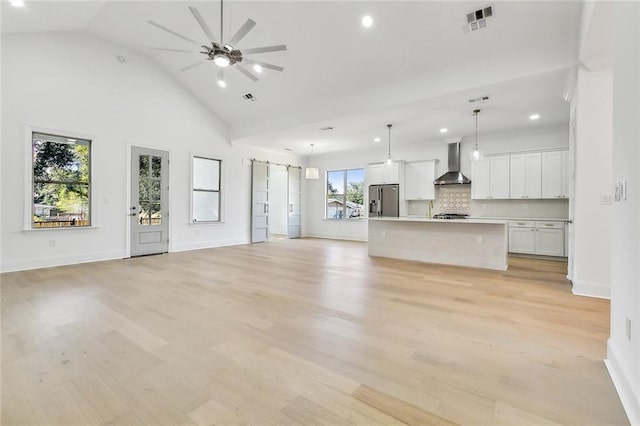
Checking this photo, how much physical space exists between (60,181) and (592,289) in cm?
844

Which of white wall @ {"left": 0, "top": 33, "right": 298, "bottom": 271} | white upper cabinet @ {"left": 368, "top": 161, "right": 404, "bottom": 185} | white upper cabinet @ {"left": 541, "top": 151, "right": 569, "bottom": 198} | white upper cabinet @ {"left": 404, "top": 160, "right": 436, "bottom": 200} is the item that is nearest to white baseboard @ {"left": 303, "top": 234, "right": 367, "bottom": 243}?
white upper cabinet @ {"left": 368, "top": 161, "right": 404, "bottom": 185}

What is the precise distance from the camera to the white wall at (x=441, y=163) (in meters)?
6.62

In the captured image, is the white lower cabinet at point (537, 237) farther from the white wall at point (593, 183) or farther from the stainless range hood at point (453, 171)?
the white wall at point (593, 183)

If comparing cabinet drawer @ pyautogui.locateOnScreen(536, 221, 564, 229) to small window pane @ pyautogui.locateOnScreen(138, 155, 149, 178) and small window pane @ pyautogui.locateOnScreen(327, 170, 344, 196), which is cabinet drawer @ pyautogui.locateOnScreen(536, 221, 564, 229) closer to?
small window pane @ pyautogui.locateOnScreen(327, 170, 344, 196)

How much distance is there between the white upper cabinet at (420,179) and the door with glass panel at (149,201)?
20.8 feet

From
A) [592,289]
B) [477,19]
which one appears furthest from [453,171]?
[592,289]

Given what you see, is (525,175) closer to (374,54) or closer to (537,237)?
(537,237)

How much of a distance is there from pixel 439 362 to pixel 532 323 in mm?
1341

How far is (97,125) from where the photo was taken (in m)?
5.72

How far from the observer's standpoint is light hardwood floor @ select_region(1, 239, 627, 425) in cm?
153

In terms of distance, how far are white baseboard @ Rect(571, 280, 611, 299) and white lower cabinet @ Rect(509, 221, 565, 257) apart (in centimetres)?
299

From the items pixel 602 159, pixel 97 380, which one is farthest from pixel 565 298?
pixel 97 380

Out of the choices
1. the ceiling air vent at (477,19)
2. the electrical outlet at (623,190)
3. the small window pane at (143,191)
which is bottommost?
the electrical outlet at (623,190)

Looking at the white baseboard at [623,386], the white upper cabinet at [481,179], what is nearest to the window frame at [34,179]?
the white baseboard at [623,386]
